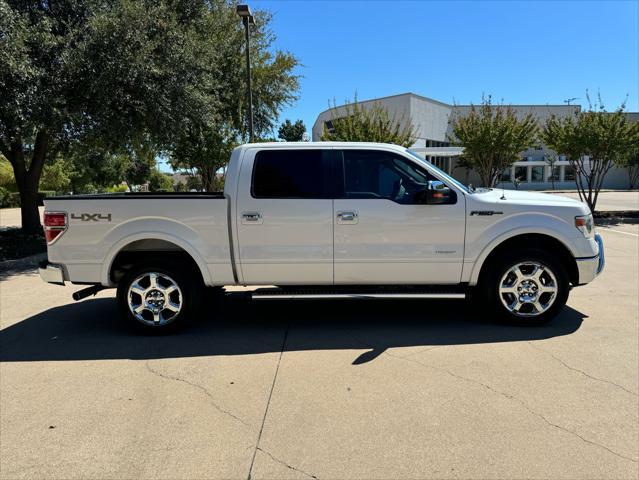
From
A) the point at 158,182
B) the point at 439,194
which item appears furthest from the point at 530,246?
the point at 158,182

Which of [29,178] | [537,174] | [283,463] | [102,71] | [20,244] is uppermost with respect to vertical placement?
[102,71]

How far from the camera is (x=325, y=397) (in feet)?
11.8

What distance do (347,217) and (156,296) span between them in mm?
2264

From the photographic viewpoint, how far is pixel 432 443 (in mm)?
2955

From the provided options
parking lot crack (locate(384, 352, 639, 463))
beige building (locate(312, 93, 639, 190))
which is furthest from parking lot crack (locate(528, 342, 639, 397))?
beige building (locate(312, 93, 639, 190))

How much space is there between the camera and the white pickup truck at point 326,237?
4855 millimetres

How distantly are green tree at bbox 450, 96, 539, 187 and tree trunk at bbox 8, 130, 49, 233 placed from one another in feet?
49.9

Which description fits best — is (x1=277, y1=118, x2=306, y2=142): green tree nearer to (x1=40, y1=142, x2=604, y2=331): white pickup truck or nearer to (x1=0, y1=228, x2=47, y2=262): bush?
(x1=0, y1=228, x2=47, y2=262): bush

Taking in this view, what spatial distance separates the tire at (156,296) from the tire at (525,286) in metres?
3.27

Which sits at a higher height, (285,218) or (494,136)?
(494,136)

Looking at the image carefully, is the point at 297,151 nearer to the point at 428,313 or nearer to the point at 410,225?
the point at 410,225

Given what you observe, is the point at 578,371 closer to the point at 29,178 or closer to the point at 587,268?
the point at 587,268

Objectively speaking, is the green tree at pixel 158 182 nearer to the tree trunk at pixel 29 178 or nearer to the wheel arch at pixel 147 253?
the tree trunk at pixel 29 178

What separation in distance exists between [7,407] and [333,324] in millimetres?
3177
